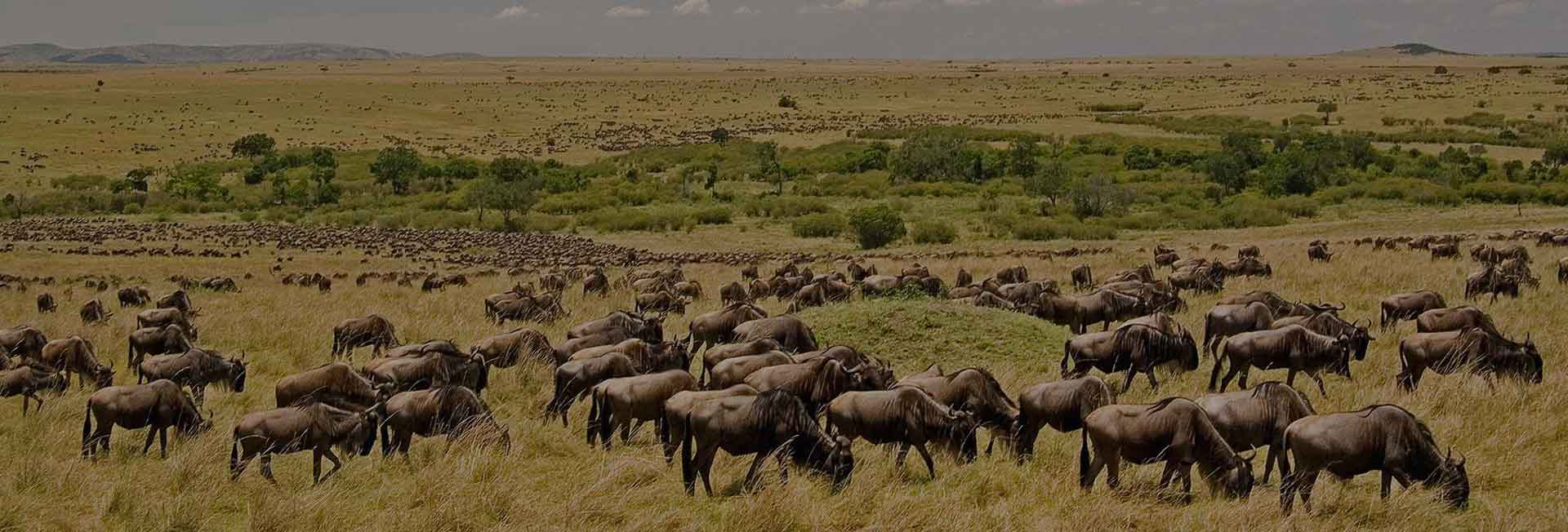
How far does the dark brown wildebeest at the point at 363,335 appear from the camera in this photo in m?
15.6

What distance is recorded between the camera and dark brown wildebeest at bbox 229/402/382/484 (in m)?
8.95

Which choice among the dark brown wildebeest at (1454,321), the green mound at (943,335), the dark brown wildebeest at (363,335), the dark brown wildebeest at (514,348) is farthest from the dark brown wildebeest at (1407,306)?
the dark brown wildebeest at (363,335)

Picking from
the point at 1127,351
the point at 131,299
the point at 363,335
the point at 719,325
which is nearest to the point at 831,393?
the point at 1127,351

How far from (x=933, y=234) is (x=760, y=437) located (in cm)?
3906

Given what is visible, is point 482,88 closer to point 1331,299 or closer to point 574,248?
point 574,248

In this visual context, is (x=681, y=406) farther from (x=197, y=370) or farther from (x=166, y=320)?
(x=166, y=320)

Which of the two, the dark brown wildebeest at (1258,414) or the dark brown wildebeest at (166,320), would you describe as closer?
the dark brown wildebeest at (1258,414)

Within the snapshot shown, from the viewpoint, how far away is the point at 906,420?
9.10m

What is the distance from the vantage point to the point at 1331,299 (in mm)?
21000

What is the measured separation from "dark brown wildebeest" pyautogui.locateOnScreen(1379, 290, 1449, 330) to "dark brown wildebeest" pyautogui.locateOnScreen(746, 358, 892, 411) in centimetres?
1014

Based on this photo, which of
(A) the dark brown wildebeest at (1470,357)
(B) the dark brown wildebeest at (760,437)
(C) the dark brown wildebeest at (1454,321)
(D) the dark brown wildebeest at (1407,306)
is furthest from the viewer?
(D) the dark brown wildebeest at (1407,306)

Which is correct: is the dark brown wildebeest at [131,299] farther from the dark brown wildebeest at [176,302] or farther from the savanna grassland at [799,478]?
the savanna grassland at [799,478]

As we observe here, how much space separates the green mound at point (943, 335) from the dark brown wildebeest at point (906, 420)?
4444 millimetres

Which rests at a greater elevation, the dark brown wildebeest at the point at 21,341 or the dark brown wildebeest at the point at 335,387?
the dark brown wildebeest at the point at 335,387
